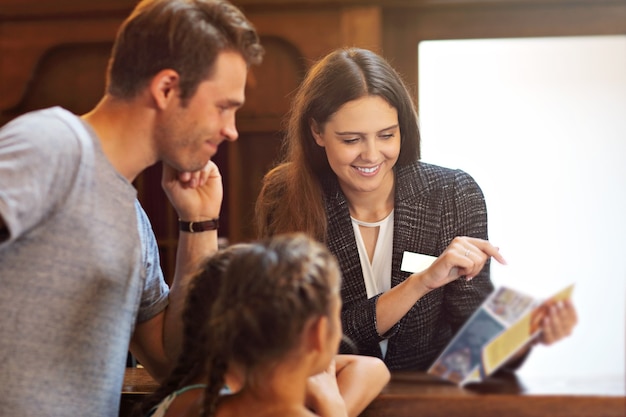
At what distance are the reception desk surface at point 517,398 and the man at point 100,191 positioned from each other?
0.52 meters

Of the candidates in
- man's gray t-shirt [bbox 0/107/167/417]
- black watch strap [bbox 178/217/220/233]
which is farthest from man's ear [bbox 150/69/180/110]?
black watch strap [bbox 178/217/220/233]

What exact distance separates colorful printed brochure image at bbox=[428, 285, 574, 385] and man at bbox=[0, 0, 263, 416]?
55 centimetres

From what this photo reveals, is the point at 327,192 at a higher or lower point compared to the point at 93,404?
higher

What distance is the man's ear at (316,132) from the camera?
2.07 metres

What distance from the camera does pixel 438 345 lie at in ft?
5.81

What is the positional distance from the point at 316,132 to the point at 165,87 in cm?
62

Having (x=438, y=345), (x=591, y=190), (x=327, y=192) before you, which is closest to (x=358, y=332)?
(x=438, y=345)

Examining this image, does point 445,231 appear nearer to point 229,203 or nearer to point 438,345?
point 438,345

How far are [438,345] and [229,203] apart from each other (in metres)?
2.36

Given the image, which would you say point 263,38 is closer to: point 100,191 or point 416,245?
point 416,245

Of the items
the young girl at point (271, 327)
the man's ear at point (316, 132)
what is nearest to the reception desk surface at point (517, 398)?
the young girl at point (271, 327)

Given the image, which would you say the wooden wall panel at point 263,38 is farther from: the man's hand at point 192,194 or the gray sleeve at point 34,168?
the gray sleeve at point 34,168

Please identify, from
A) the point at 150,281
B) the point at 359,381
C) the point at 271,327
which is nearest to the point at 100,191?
the point at 150,281

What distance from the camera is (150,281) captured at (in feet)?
5.51
